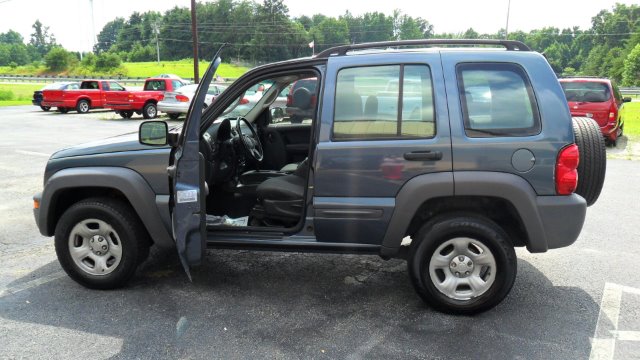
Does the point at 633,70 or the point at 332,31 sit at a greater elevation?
the point at 332,31

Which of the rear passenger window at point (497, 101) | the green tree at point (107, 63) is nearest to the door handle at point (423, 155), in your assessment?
the rear passenger window at point (497, 101)

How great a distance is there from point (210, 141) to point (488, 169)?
2238mm

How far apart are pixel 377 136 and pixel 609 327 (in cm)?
208

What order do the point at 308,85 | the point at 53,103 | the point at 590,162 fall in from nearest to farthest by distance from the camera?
1. the point at 590,162
2. the point at 308,85
3. the point at 53,103

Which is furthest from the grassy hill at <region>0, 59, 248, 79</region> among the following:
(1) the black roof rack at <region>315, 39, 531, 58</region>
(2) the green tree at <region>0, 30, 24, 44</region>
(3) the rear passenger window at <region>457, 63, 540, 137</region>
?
(2) the green tree at <region>0, 30, 24, 44</region>

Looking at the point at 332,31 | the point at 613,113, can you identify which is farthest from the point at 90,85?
the point at 332,31

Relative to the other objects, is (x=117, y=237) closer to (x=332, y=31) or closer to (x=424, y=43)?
(x=424, y=43)

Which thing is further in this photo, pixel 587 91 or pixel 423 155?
pixel 587 91

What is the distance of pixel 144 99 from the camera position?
20625mm

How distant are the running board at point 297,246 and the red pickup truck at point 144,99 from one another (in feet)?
59.3

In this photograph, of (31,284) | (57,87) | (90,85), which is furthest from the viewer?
(90,85)

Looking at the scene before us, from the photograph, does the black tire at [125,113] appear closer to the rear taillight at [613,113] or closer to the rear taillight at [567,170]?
the rear taillight at [613,113]

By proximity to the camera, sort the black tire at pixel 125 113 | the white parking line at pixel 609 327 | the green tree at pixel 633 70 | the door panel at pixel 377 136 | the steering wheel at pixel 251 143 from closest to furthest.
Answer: the white parking line at pixel 609 327
the door panel at pixel 377 136
the steering wheel at pixel 251 143
the black tire at pixel 125 113
the green tree at pixel 633 70

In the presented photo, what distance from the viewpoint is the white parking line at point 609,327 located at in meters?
3.07
